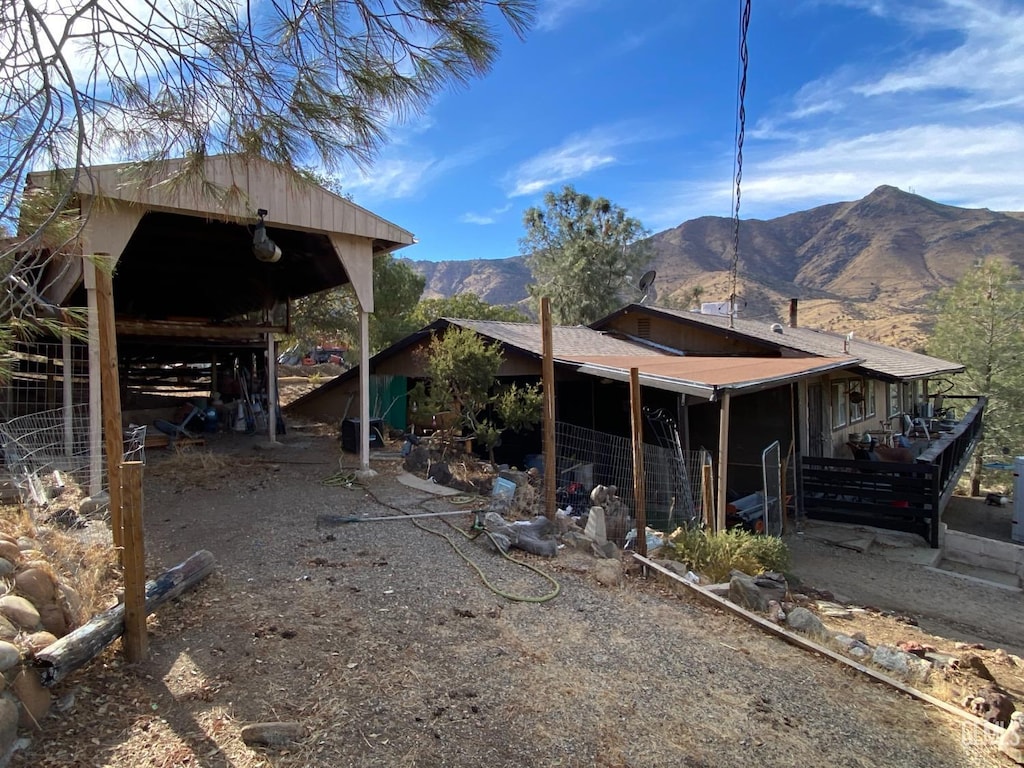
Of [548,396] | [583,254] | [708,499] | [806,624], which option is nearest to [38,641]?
[548,396]

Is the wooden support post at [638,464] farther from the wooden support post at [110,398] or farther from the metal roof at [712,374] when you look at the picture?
the wooden support post at [110,398]

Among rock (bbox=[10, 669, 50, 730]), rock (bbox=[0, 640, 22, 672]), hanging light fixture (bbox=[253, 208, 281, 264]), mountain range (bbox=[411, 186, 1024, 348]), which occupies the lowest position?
rock (bbox=[10, 669, 50, 730])

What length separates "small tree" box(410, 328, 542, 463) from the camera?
9.05 m

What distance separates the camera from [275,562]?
496cm

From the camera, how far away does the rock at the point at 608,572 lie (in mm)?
5230

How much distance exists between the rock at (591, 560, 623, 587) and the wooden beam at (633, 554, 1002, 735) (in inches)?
18.0

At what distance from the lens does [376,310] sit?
19484 millimetres

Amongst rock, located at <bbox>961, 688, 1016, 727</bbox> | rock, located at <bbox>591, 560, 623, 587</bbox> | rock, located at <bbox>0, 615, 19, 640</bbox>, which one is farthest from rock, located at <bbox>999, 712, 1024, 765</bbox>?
rock, located at <bbox>0, 615, 19, 640</bbox>

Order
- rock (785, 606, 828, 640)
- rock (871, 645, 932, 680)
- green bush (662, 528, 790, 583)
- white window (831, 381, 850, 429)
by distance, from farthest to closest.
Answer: white window (831, 381, 850, 429), green bush (662, 528, 790, 583), rock (785, 606, 828, 640), rock (871, 645, 932, 680)

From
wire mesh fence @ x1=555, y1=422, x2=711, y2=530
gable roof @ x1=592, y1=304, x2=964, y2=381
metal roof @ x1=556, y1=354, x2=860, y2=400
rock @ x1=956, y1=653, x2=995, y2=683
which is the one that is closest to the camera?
rock @ x1=956, y1=653, x2=995, y2=683

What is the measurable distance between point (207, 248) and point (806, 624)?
10190mm

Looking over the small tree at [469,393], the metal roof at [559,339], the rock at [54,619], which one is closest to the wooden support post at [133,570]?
the rock at [54,619]

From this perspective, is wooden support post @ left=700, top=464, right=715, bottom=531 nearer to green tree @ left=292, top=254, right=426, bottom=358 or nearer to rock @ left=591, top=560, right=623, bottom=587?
rock @ left=591, top=560, right=623, bottom=587

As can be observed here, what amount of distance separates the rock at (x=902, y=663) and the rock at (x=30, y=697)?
17.1 ft
